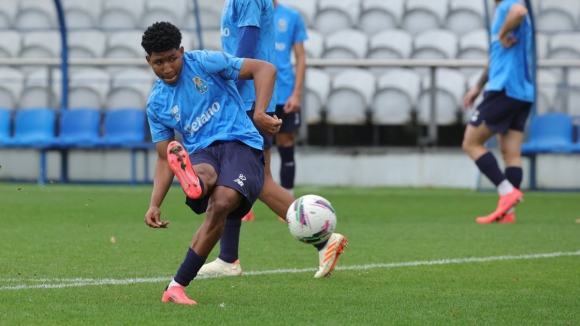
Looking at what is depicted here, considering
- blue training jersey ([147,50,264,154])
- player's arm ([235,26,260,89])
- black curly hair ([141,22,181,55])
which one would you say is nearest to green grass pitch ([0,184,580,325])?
blue training jersey ([147,50,264,154])

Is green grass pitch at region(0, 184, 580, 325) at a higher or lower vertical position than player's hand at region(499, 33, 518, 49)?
lower

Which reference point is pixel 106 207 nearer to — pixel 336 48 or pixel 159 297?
pixel 159 297

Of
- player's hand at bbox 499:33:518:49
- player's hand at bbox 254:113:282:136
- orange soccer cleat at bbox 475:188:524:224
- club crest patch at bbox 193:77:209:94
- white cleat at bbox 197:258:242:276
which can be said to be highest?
player's hand at bbox 499:33:518:49

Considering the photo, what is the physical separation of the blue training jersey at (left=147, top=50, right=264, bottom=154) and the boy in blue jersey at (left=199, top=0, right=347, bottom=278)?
2.09 ft

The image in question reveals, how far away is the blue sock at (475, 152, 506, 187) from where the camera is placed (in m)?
9.02

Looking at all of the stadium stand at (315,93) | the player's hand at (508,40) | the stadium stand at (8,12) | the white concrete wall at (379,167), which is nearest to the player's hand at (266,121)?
the player's hand at (508,40)

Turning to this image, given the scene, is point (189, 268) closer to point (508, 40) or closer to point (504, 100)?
point (504, 100)

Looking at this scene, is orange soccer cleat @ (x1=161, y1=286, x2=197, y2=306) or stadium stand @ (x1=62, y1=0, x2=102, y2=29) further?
stadium stand @ (x1=62, y1=0, x2=102, y2=29)

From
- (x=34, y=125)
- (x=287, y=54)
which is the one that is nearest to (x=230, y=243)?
(x=287, y=54)

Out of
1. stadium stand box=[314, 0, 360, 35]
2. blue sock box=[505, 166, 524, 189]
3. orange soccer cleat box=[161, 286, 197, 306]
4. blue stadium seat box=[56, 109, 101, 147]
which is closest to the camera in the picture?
orange soccer cleat box=[161, 286, 197, 306]

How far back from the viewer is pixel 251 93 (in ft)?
19.3

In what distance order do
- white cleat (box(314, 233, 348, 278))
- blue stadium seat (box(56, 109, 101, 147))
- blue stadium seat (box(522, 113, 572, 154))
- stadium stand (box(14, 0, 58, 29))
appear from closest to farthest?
1. white cleat (box(314, 233, 348, 278))
2. blue stadium seat (box(522, 113, 572, 154))
3. blue stadium seat (box(56, 109, 101, 147))
4. stadium stand (box(14, 0, 58, 29))

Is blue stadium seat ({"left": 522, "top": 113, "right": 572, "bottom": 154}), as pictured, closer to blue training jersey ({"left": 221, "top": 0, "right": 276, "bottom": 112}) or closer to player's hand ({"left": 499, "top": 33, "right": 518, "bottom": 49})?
player's hand ({"left": 499, "top": 33, "right": 518, "bottom": 49})

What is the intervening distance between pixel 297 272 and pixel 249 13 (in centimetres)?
154
